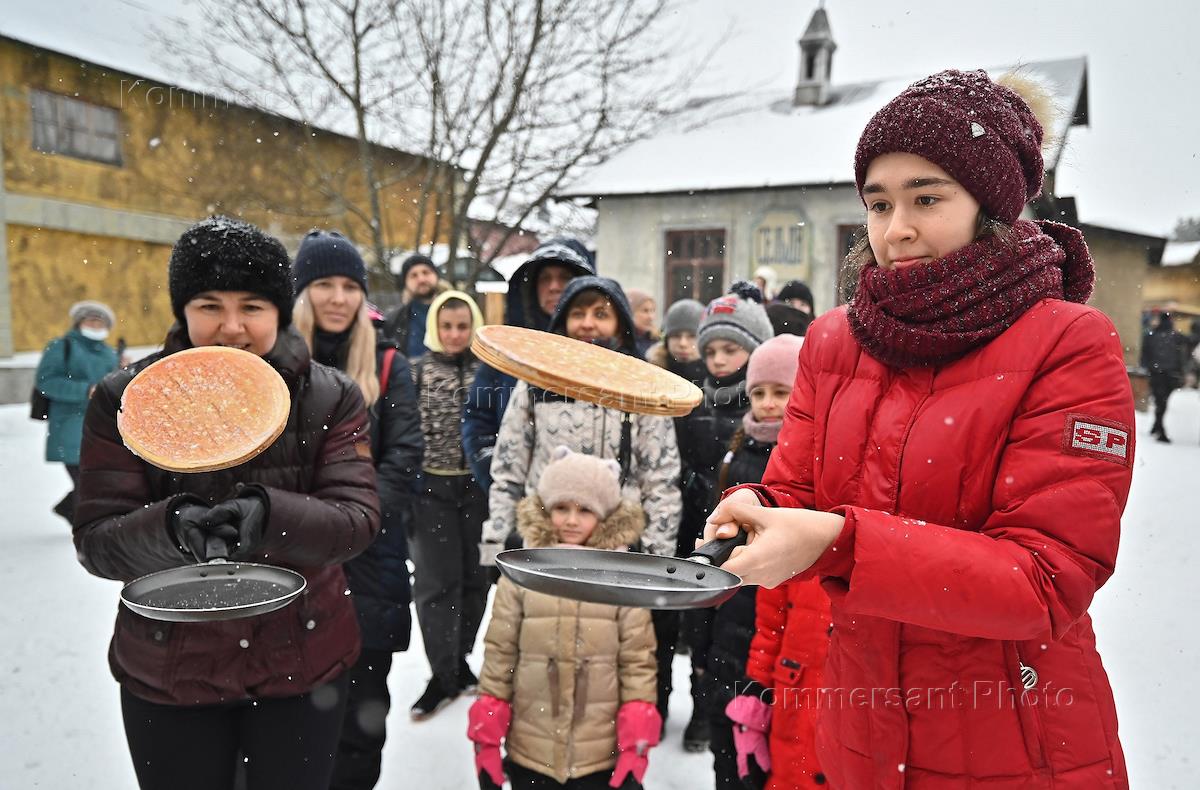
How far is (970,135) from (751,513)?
738 mm

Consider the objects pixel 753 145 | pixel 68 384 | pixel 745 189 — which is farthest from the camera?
pixel 753 145

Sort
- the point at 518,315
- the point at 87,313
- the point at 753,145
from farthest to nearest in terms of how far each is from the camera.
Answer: the point at 753,145
the point at 87,313
the point at 518,315

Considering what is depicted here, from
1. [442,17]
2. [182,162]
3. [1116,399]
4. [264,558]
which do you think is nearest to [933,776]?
[1116,399]

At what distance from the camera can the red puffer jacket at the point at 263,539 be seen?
6.32 feet

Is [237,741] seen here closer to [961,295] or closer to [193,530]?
[193,530]

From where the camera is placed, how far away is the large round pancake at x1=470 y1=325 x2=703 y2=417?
7.35 ft

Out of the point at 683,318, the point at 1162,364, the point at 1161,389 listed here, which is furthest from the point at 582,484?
the point at 1161,389

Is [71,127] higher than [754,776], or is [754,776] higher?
[71,127]

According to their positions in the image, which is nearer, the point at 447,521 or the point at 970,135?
the point at 970,135

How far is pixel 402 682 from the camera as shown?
4570 mm

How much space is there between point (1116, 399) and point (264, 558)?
190 cm

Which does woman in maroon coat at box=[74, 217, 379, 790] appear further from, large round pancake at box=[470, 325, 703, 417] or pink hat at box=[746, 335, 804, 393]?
pink hat at box=[746, 335, 804, 393]

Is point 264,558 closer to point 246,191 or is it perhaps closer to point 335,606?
point 335,606

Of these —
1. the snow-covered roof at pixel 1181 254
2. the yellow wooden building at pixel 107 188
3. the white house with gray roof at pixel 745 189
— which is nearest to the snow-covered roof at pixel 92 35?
the yellow wooden building at pixel 107 188
